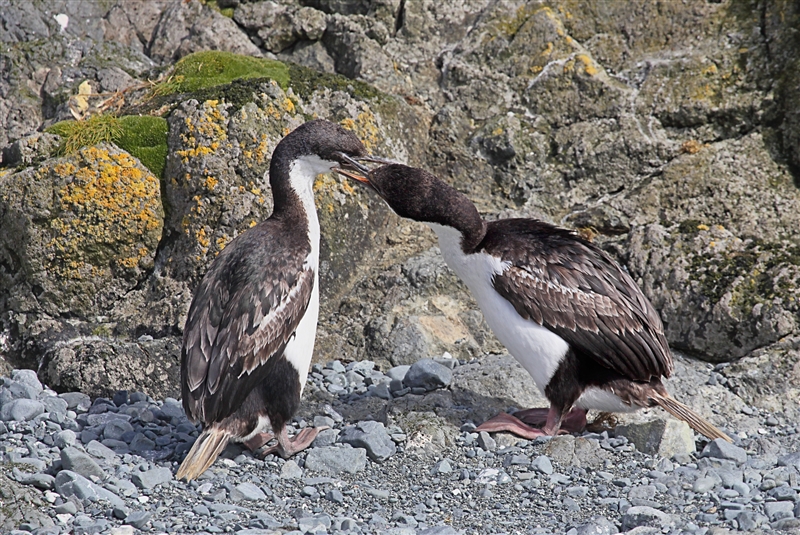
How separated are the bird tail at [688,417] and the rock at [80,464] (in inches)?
149

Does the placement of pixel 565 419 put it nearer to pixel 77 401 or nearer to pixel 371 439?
pixel 371 439

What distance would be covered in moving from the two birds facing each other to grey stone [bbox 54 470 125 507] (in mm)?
709

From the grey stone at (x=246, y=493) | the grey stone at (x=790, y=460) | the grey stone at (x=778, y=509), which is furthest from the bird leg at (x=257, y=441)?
the grey stone at (x=790, y=460)

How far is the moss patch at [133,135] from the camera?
793cm

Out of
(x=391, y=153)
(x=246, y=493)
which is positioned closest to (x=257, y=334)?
(x=246, y=493)

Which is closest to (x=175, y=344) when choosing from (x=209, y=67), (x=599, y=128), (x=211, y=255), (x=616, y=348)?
(x=211, y=255)

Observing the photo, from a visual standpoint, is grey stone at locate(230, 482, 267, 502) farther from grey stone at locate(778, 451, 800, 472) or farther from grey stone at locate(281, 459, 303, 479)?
grey stone at locate(778, 451, 800, 472)

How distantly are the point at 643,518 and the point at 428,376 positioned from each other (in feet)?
7.81

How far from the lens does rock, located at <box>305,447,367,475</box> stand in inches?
226

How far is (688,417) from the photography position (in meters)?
6.07

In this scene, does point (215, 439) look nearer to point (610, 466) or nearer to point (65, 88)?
point (610, 466)

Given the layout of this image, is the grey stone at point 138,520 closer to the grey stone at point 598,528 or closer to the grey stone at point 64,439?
the grey stone at point 64,439

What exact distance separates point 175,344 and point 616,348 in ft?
12.1

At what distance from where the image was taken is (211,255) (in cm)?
785
